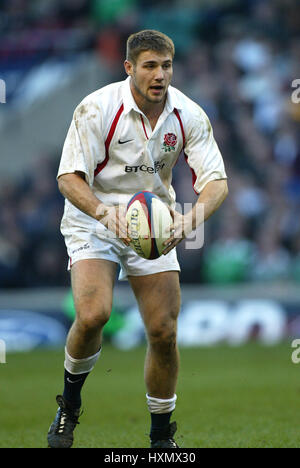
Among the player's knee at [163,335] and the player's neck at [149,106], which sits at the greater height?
the player's neck at [149,106]

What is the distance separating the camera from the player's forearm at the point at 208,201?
578 centimetres

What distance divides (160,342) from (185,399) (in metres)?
3.14

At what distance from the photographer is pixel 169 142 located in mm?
6062

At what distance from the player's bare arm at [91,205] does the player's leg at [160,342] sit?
1.71 feet

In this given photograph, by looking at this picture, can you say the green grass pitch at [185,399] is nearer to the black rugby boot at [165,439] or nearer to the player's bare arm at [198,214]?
the black rugby boot at [165,439]

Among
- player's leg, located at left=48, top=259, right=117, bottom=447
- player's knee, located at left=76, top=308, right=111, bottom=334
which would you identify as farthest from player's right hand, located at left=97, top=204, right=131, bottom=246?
player's knee, located at left=76, top=308, right=111, bottom=334

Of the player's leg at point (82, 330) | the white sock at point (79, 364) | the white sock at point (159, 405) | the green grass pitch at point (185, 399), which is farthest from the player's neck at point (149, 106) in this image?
the green grass pitch at point (185, 399)

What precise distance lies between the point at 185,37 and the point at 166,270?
12886 millimetres

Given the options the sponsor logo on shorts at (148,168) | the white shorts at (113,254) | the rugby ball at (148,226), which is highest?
the sponsor logo on shorts at (148,168)

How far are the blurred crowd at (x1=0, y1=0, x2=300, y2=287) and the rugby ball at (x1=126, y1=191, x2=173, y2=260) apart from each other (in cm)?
871

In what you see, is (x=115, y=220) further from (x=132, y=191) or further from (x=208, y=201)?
(x=208, y=201)

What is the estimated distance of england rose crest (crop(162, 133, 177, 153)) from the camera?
6.05 m

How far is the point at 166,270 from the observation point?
239 inches

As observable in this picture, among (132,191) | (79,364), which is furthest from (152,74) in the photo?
(79,364)
